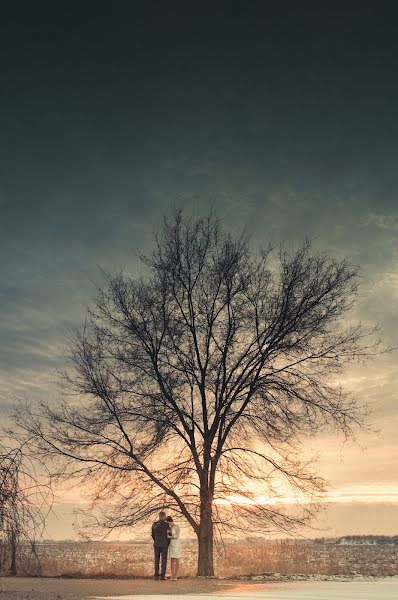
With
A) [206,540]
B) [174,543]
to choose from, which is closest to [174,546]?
[174,543]

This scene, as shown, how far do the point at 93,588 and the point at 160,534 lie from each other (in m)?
4.68

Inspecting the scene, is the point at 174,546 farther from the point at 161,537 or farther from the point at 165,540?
the point at 161,537

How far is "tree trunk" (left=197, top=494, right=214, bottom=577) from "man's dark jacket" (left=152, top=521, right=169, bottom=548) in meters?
1.26

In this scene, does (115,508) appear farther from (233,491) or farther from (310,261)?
(310,261)

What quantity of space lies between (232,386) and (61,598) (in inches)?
419

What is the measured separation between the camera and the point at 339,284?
24.1m

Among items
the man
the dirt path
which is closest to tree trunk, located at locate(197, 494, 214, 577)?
the dirt path

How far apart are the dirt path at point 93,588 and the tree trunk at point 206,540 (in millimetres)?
1026

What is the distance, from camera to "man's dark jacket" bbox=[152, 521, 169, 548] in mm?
21797

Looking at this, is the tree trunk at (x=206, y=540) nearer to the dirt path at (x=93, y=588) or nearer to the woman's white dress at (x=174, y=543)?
the woman's white dress at (x=174, y=543)

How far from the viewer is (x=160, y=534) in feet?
71.9

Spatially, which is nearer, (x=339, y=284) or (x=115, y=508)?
(x=115, y=508)

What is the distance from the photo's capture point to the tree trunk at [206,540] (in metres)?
22.2

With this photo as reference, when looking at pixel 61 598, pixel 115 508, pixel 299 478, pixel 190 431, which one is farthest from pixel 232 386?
pixel 61 598
